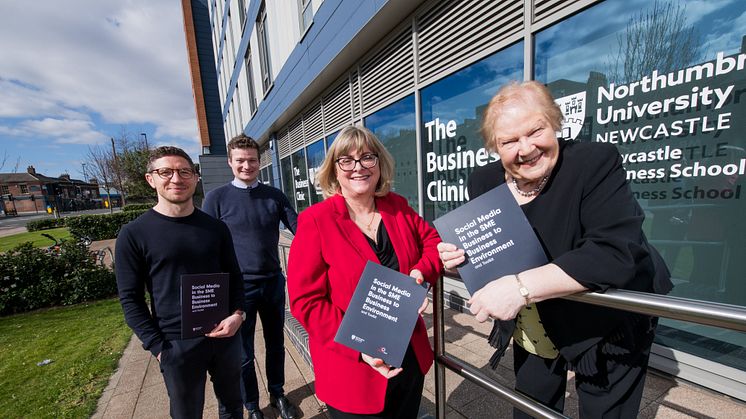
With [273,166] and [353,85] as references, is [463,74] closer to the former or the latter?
[353,85]

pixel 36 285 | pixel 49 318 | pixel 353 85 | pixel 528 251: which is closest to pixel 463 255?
pixel 528 251

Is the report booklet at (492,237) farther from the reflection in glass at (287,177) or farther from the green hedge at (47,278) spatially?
the reflection in glass at (287,177)

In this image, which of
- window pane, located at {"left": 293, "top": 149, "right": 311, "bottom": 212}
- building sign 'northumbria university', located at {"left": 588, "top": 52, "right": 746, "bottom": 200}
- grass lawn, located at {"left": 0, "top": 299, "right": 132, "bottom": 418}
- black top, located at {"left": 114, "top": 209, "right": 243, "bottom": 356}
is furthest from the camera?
window pane, located at {"left": 293, "top": 149, "right": 311, "bottom": 212}

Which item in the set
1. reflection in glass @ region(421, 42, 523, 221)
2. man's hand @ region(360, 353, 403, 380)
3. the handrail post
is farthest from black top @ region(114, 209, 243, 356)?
reflection in glass @ region(421, 42, 523, 221)

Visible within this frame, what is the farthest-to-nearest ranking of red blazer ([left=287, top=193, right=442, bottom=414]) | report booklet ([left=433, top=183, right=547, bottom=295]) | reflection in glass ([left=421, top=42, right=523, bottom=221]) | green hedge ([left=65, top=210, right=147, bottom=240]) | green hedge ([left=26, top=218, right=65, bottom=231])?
green hedge ([left=26, top=218, right=65, bottom=231])
green hedge ([left=65, top=210, right=147, bottom=240])
reflection in glass ([left=421, top=42, right=523, bottom=221])
red blazer ([left=287, top=193, right=442, bottom=414])
report booklet ([left=433, top=183, right=547, bottom=295])

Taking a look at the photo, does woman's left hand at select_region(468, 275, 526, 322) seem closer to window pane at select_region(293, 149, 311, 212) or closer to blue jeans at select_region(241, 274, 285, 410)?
blue jeans at select_region(241, 274, 285, 410)

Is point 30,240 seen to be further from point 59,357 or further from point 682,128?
point 682,128

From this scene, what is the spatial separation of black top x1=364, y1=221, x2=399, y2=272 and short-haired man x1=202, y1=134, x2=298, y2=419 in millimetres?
1330

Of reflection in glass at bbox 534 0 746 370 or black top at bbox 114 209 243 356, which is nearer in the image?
black top at bbox 114 209 243 356

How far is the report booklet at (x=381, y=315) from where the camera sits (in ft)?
3.80

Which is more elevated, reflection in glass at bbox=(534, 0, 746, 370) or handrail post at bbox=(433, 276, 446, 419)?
reflection in glass at bbox=(534, 0, 746, 370)

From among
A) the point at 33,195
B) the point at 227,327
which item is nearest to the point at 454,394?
the point at 227,327

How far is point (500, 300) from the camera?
0.95 meters

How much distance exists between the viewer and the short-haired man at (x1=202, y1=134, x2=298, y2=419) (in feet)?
8.02
